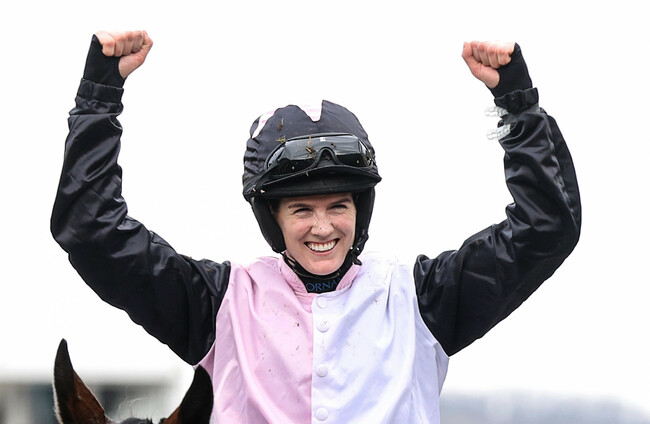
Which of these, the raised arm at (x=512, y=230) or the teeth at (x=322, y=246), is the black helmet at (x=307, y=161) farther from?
the raised arm at (x=512, y=230)

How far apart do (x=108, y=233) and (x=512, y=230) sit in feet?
4.54

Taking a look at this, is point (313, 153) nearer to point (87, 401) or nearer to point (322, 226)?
point (322, 226)

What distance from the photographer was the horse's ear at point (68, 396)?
3.59m

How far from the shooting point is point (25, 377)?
21.1m

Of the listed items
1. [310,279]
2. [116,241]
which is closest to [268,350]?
[310,279]

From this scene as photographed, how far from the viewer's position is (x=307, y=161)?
418cm

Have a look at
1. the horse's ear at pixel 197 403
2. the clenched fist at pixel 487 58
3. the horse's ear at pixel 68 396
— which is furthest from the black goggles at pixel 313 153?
the horse's ear at pixel 68 396

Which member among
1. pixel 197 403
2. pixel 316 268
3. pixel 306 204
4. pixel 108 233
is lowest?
pixel 197 403

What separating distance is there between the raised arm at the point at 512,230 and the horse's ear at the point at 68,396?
1.31m

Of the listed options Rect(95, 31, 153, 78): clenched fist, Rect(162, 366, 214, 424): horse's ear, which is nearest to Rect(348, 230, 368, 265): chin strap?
Rect(162, 366, 214, 424): horse's ear

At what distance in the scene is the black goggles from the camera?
13.7 ft

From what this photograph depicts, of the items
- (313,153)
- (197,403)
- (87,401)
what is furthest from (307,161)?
(87,401)

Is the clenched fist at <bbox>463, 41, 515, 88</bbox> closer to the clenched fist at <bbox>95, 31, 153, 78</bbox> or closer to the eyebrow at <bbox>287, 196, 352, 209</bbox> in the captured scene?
the eyebrow at <bbox>287, 196, 352, 209</bbox>

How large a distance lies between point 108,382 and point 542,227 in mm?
14138
